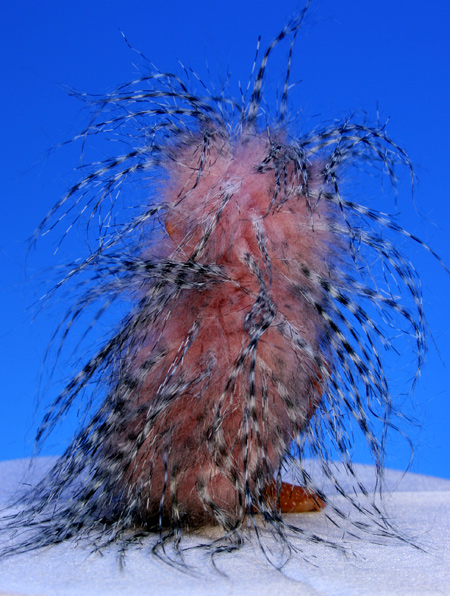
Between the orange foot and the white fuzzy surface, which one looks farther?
the orange foot

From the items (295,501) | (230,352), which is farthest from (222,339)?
(295,501)

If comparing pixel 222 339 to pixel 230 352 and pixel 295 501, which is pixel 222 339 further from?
pixel 295 501

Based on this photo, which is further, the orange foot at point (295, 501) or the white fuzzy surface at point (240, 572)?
the orange foot at point (295, 501)

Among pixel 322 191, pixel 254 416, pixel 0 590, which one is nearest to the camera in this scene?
pixel 0 590

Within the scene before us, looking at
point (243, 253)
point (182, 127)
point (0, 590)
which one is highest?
point (182, 127)

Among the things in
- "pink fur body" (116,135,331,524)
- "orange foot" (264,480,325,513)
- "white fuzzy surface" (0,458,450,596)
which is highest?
"pink fur body" (116,135,331,524)

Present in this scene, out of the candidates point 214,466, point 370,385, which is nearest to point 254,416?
point 214,466

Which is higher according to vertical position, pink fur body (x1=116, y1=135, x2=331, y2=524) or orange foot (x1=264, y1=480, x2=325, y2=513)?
pink fur body (x1=116, y1=135, x2=331, y2=524)

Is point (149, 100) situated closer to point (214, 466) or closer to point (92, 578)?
point (214, 466)
